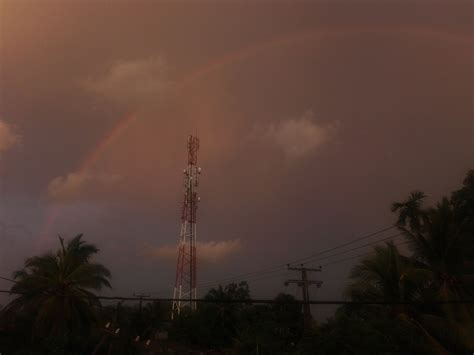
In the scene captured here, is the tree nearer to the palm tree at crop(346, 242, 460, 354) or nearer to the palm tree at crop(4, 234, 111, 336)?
the palm tree at crop(4, 234, 111, 336)

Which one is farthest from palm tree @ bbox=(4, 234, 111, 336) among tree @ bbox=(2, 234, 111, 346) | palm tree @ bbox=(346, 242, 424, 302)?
palm tree @ bbox=(346, 242, 424, 302)

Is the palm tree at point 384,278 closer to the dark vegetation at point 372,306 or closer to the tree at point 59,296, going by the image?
the dark vegetation at point 372,306

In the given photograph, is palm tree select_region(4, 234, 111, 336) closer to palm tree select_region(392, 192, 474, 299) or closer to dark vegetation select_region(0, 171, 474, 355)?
dark vegetation select_region(0, 171, 474, 355)

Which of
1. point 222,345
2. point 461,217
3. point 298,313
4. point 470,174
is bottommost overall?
point 222,345

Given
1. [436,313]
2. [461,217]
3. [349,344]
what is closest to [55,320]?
[349,344]

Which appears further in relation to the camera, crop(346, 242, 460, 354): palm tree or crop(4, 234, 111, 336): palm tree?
crop(4, 234, 111, 336): palm tree

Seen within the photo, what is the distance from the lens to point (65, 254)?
24.3 meters

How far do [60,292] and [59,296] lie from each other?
114cm

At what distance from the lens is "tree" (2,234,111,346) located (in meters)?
21.7

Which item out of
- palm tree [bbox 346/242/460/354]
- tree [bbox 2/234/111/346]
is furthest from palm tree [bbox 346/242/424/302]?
tree [bbox 2/234/111/346]

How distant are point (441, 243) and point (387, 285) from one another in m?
2.91

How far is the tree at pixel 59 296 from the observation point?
71.3 feet

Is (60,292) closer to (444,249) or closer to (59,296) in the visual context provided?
(59,296)

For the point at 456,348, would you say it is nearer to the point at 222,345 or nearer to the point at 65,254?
the point at 65,254
